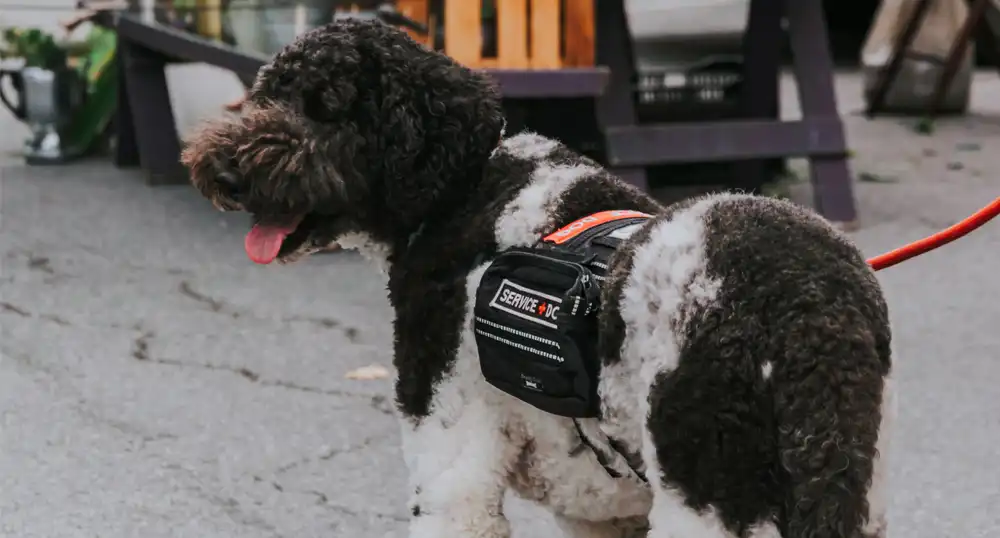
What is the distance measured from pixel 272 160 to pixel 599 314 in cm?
50

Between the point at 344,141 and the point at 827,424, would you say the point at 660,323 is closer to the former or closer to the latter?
the point at 827,424

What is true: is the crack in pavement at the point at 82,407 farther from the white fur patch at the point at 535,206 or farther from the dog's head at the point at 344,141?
the white fur patch at the point at 535,206

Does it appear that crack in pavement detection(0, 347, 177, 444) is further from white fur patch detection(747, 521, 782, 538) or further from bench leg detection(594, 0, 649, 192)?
bench leg detection(594, 0, 649, 192)

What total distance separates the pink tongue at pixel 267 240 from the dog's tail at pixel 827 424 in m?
0.73

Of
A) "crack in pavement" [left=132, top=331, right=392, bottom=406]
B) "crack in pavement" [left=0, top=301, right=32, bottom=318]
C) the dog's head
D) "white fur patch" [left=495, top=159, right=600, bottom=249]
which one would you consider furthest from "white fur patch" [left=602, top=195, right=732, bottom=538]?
"crack in pavement" [left=0, top=301, right=32, bottom=318]

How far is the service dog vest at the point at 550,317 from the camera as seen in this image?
59.2 inches

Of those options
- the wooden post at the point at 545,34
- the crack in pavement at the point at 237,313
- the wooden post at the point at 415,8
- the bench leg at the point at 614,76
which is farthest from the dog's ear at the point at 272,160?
the wooden post at the point at 415,8

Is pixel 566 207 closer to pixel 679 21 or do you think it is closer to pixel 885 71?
pixel 885 71

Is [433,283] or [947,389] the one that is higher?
[433,283]

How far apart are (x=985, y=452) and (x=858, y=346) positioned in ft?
5.79

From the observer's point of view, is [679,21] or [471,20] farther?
[679,21]


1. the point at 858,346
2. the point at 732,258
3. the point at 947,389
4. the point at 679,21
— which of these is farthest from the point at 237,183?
the point at 679,21

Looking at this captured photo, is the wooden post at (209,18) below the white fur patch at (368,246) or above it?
below

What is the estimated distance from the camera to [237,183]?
161 cm
